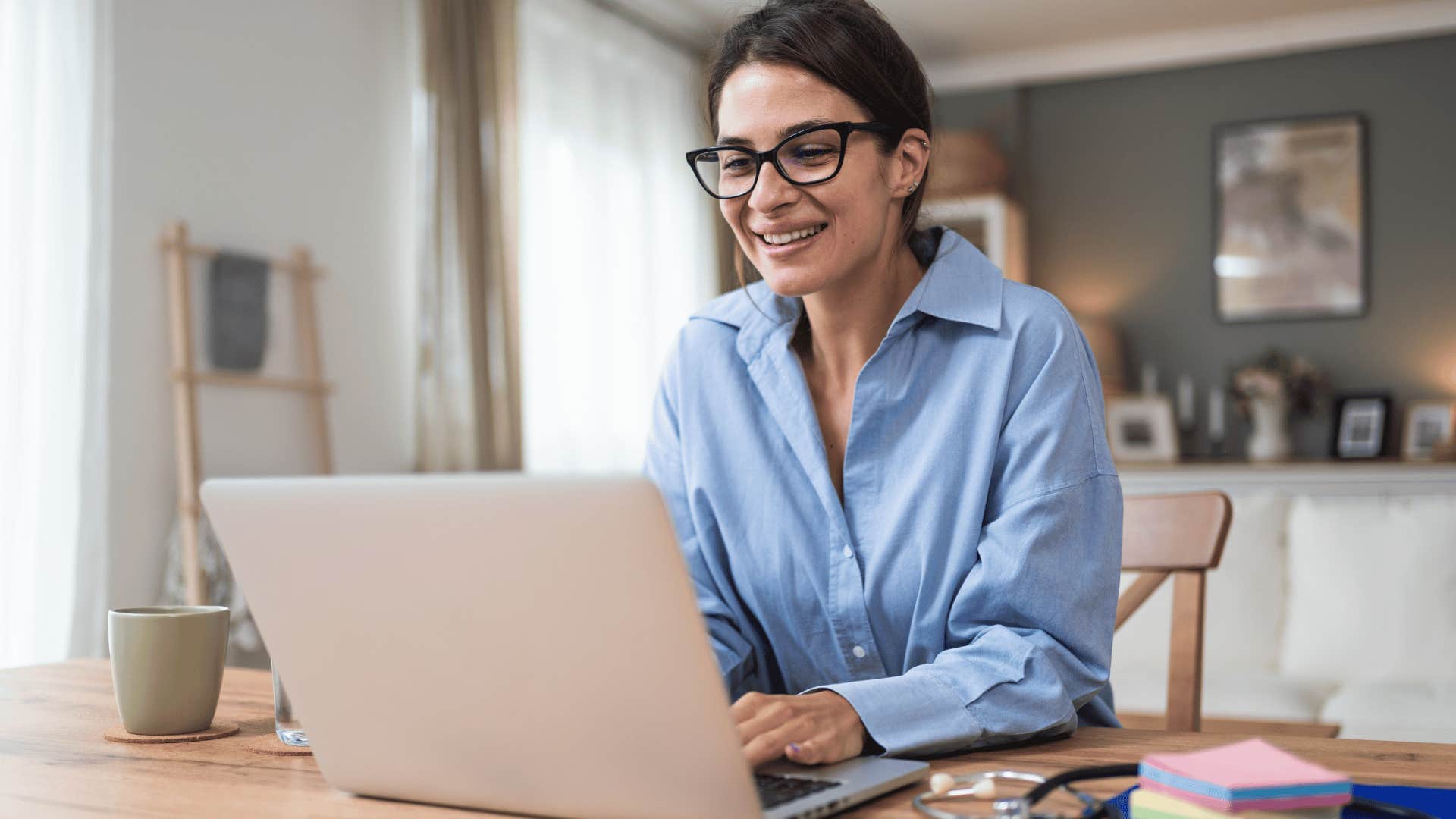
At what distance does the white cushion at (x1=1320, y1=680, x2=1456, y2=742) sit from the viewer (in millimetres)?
2516

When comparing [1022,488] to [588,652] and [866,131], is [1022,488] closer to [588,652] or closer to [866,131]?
[866,131]

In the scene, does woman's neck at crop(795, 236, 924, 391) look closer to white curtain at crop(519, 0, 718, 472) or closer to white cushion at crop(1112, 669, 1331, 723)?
white cushion at crop(1112, 669, 1331, 723)

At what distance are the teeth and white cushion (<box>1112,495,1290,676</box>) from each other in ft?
7.01

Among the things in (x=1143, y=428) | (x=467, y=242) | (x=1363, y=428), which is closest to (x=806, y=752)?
(x=467, y=242)

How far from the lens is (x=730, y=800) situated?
2.05ft

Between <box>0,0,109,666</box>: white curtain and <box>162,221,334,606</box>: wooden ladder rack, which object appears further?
<box>162,221,334,606</box>: wooden ladder rack

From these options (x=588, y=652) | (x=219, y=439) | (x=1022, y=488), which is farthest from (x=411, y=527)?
(x=219, y=439)

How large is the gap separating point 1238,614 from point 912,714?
8.13 ft

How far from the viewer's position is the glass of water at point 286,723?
3.08 ft

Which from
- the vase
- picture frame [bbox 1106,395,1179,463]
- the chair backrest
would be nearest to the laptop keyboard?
the chair backrest

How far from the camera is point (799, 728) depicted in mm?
Answer: 800

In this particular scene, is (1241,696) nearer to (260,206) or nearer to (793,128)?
(793,128)

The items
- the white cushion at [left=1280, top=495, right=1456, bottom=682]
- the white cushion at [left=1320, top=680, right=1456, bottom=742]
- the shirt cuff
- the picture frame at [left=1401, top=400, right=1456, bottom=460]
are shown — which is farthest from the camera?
the picture frame at [left=1401, top=400, right=1456, bottom=460]

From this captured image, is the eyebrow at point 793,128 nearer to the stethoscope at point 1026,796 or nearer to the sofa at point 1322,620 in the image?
the stethoscope at point 1026,796
